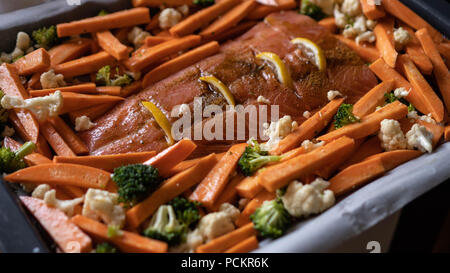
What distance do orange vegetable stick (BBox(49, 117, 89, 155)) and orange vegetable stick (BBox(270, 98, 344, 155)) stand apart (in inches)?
56.0

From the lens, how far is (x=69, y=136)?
10.9 feet

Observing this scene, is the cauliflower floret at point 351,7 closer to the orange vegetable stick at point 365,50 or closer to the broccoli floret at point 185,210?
the orange vegetable stick at point 365,50

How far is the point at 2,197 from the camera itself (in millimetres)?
2643

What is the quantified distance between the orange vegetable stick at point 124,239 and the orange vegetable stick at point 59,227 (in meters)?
0.05

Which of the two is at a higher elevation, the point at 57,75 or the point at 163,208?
the point at 57,75

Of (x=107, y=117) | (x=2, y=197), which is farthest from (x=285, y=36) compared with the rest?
(x=2, y=197)

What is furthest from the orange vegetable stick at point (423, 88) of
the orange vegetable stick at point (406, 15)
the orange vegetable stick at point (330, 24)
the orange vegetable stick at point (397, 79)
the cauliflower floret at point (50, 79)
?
the cauliflower floret at point (50, 79)

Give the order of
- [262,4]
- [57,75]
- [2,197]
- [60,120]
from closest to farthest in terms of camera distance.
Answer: [2,197] → [60,120] → [57,75] → [262,4]

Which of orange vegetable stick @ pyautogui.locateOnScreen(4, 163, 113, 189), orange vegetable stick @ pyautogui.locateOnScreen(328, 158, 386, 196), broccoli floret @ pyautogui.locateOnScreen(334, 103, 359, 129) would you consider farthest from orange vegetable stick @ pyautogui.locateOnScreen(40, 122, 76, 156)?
broccoli floret @ pyautogui.locateOnScreen(334, 103, 359, 129)

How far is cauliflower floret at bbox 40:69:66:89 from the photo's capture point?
3.52 m

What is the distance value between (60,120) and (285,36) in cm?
211

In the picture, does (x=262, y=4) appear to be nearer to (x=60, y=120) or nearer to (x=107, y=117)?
(x=107, y=117)

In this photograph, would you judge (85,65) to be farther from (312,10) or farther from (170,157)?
(312,10)

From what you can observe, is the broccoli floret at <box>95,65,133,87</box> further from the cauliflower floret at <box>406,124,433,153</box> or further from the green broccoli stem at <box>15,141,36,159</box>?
the cauliflower floret at <box>406,124,433,153</box>
